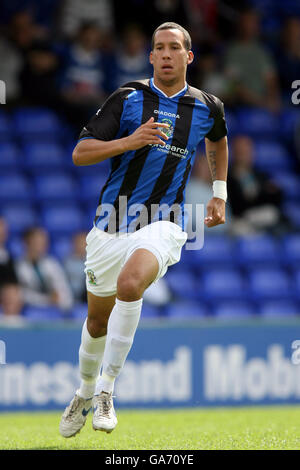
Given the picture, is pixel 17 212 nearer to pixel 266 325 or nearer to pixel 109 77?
pixel 109 77

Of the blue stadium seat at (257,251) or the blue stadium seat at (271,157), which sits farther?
the blue stadium seat at (271,157)

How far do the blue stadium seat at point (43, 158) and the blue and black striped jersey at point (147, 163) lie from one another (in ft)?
20.7

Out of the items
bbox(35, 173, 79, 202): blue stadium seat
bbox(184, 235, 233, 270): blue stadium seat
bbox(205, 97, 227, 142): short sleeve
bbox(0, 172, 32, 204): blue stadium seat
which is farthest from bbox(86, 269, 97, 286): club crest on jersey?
bbox(35, 173, 79, 202): blue stadium seat

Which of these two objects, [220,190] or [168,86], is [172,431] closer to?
[220,190]

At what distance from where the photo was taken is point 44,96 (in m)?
11.8

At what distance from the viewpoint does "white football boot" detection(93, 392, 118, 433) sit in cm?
479

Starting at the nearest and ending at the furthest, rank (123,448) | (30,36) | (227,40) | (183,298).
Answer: (123,448) < (183,298) < (30,36) < (227,40)

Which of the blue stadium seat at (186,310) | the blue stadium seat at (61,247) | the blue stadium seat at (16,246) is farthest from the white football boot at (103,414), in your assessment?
the blue stadium seat at (61,247)

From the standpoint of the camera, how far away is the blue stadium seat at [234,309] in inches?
393

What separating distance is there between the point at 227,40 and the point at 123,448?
9.31 m

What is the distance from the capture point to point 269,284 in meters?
10.5

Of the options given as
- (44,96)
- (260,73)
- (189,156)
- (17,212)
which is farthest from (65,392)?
(260,73)

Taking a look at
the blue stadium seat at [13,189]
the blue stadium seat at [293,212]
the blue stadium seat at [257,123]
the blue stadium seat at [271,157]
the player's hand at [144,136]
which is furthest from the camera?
the blue stadium seat at [257,123]

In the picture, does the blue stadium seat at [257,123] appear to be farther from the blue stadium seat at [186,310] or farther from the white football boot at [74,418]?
the white football boot at [74,418]
